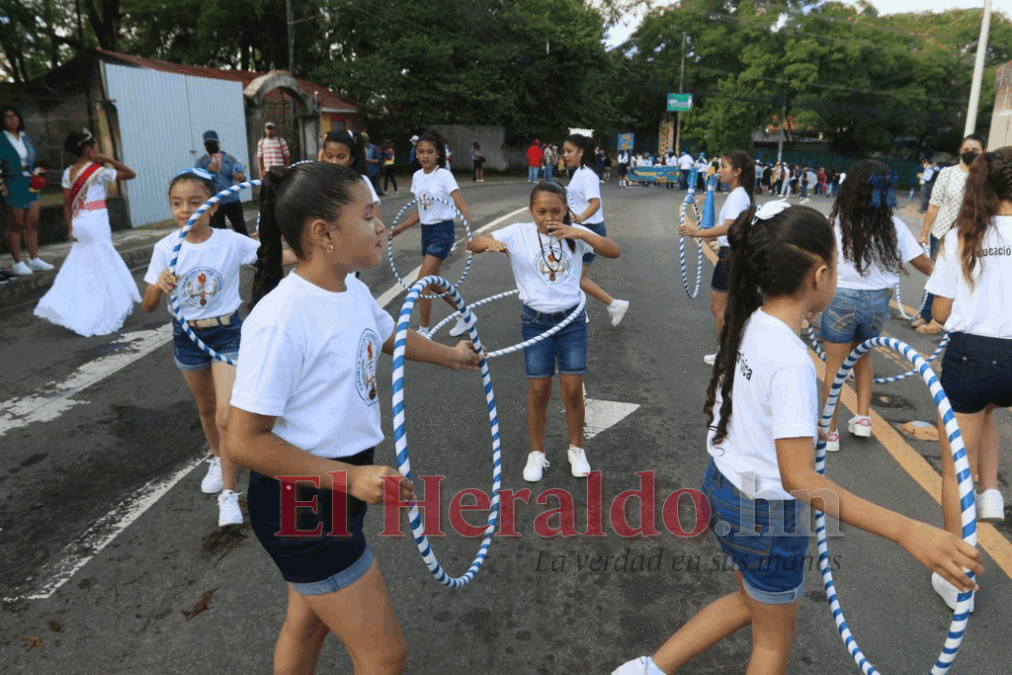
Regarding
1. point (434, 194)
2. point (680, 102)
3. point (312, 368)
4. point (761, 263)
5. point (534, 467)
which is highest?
point (680, 102)

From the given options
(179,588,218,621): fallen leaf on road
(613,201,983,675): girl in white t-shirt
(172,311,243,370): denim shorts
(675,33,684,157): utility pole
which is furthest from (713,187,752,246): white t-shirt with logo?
(675,33,684,157): utility pole

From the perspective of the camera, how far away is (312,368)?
2.21 metres

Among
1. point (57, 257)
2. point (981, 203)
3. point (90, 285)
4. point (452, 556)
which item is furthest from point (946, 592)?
point (57, 257)

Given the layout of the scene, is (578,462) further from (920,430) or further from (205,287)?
(920,430)

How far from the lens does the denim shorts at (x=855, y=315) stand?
5000 mm

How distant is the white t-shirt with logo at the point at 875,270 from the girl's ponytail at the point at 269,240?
3693mm

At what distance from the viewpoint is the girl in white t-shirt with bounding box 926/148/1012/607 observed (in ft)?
11.8

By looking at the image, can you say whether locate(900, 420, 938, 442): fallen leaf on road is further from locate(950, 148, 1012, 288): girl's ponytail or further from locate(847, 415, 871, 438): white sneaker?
locate(950, 148, 1012, 288): girl's ponytail

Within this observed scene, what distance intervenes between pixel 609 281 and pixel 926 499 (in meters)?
7.09

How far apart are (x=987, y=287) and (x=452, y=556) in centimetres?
301

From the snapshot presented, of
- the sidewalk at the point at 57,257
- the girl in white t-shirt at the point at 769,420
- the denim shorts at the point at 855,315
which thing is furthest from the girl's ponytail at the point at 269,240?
the sidewalk at the point at 57,257

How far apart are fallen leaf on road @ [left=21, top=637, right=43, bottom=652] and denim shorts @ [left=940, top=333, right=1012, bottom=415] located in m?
4.34

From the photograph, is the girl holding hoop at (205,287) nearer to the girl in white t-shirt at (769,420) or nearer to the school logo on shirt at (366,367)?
the school logo on shirt at (366,367)

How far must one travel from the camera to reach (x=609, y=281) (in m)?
11.4
